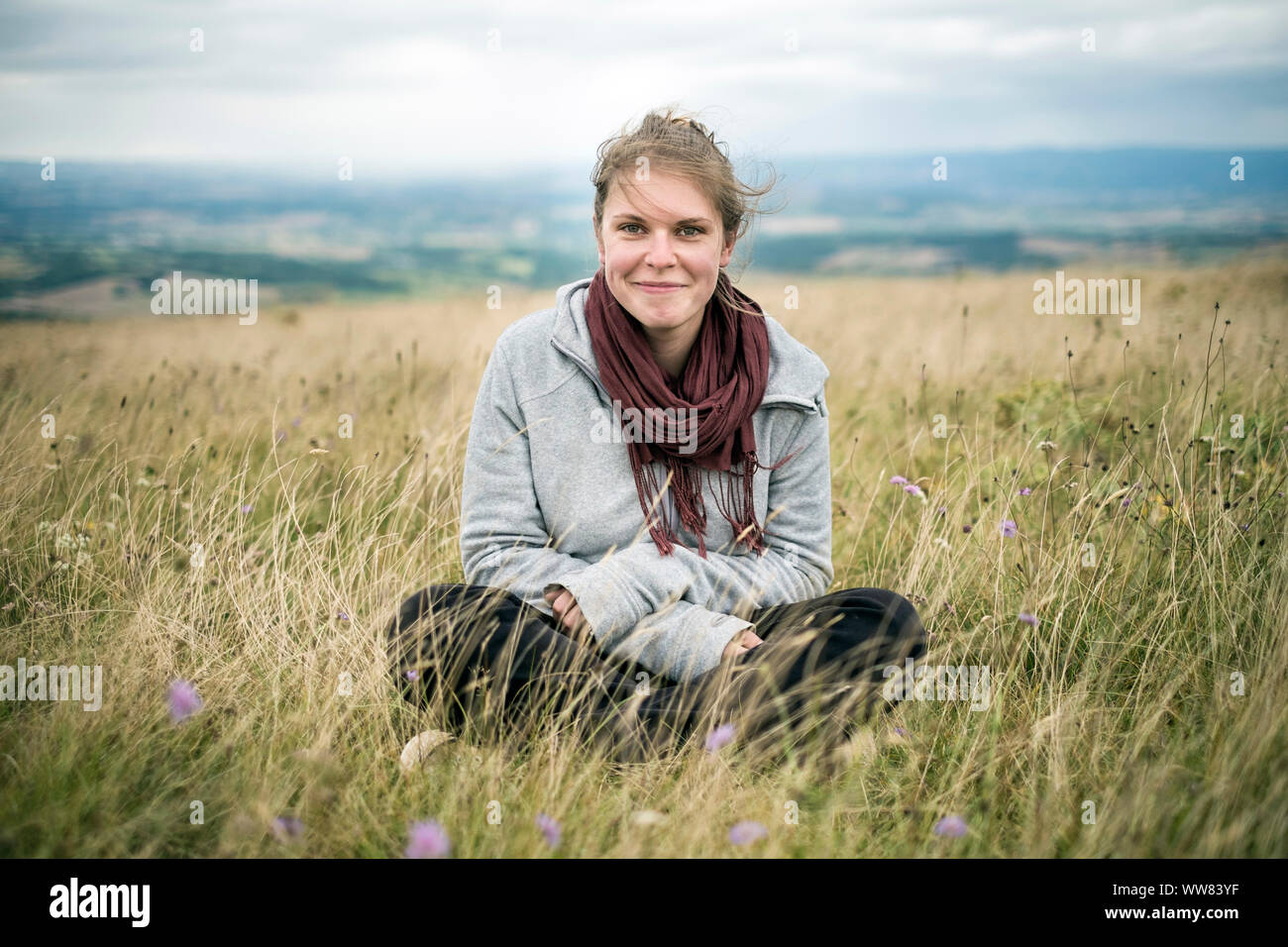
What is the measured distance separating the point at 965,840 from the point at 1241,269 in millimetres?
8833

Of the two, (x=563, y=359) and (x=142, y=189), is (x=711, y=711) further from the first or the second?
(x=142, y=189)

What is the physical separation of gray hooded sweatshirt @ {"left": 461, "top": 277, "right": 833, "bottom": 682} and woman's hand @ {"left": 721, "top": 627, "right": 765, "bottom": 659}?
13 cm

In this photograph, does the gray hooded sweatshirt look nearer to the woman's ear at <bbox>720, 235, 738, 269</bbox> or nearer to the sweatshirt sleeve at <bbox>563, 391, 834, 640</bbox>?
the sweatshirt sleeve at <bbox>563, 391, 834, 640</bbox>

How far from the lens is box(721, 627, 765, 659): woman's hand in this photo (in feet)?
8.73

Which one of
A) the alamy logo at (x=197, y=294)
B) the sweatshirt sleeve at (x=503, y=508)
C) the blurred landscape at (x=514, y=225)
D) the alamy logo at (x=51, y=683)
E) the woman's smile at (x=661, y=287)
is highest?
the blurred landscape at (x=514, y=225)

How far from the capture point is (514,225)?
190 ft

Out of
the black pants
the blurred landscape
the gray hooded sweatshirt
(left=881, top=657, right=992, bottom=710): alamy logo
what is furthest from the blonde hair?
(left=881, top=657, right=992, bottom=710): alamy logo

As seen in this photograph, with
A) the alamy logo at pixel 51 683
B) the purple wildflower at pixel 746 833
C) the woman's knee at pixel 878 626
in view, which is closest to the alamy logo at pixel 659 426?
the woman's knee at pixel 878 626

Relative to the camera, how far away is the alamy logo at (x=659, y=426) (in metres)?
2.92

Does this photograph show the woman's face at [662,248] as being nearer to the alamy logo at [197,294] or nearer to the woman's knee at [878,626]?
the woman's knee at [878,626]

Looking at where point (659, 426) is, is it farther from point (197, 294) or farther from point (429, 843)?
point (197, 294)

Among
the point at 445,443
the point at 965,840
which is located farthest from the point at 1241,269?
the point at 965,840

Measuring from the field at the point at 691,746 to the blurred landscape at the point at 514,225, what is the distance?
4.32ft

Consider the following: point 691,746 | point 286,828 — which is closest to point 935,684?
point 691,746
